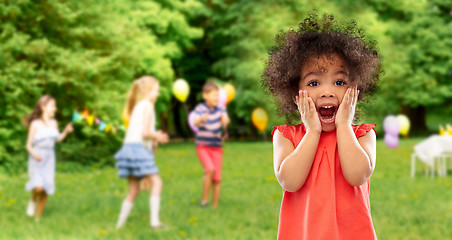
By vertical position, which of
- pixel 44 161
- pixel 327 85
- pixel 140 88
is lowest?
pixel 44 161

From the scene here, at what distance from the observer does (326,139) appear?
2.14 meters

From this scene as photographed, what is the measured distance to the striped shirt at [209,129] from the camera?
7781mm

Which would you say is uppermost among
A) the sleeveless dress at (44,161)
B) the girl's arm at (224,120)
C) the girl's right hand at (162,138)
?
the girl's arm at (224,120)

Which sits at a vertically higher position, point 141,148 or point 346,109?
point 346,109

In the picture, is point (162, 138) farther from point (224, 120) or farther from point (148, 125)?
point (224, 120)

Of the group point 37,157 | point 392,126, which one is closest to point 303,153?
point 37,157

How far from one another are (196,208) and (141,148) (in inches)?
68.1

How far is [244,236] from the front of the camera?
5.92 meters

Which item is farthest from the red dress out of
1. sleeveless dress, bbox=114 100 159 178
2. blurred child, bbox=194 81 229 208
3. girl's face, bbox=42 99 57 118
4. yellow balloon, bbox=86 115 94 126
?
yellow balloon, bbox=86 115 94 126

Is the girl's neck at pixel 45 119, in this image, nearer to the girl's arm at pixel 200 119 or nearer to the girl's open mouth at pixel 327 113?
the girl's arm at pixel 200 119

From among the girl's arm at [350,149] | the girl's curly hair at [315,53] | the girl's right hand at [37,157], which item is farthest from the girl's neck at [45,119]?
the girl's arm at [350,149]

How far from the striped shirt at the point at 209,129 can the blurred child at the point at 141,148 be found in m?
1.41

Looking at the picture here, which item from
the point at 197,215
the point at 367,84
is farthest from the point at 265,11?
the point at 367,84

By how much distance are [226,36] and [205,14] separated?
1803 millimetres
